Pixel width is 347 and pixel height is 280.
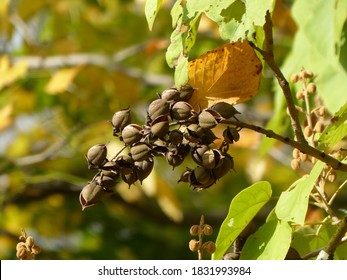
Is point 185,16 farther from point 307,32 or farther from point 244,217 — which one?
point 307,32

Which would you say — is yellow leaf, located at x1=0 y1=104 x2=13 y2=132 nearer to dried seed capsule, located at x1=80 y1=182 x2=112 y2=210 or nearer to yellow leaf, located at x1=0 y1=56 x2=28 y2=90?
yellow leaf, located at x1=0 y1=56 x2=28 y2=90

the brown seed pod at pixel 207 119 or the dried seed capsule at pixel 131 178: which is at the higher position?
the brown seed pod at pixel 207 119

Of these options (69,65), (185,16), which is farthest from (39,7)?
(185,16)

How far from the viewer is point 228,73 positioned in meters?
1.28

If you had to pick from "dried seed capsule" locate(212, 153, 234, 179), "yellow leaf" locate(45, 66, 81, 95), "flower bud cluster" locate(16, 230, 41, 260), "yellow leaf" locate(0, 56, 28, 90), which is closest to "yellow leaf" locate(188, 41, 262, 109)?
"dried seed capsule" locate(212, 153, 234, 179)

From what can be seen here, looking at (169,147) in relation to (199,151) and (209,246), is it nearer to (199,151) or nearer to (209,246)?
(199,151)

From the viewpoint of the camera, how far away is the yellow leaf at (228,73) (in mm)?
1259

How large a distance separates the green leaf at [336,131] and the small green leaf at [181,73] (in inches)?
8.6

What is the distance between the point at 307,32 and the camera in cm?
166

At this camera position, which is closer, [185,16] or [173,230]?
[185,16]

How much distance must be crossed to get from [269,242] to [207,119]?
0.24m

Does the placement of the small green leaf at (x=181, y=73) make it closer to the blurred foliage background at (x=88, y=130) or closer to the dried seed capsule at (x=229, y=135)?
the dried seed capsule at (x=229, y=135)

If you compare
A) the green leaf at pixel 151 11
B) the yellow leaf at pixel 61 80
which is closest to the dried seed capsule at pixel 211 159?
the green leaf at pixel 151 11
